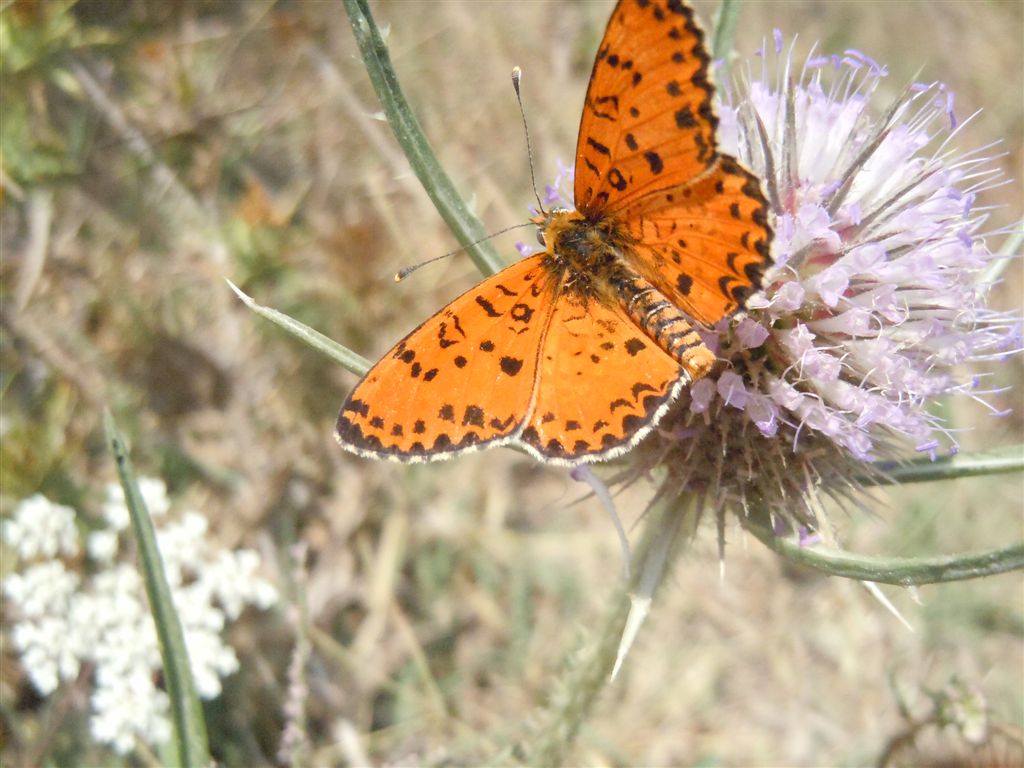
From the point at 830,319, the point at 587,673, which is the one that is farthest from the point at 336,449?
the point at 830,319

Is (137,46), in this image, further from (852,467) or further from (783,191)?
(852,467)

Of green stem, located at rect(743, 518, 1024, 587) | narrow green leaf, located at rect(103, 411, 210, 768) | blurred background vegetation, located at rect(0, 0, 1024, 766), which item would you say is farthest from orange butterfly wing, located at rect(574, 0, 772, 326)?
blurred background vegetation, located at rect(0, 0, 1024, 766)

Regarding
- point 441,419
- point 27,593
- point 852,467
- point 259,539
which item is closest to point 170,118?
point 259,539

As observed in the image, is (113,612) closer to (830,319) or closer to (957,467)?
(830,319)

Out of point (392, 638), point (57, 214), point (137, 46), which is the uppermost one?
point (137, 46)

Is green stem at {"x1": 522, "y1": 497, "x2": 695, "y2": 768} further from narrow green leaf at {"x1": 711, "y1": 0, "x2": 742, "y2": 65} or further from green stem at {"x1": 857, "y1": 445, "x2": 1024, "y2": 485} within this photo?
narrow green leaf at {"x1": 711, "y1": 0, "x2": 742, "y2": 65}

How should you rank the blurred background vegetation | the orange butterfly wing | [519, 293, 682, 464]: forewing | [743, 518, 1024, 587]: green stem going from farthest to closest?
the blurred background vegetation → [519, 293, 682, 464]: forewing → the orange butterfly wing → [743, 518, 1024, 587]: green stem

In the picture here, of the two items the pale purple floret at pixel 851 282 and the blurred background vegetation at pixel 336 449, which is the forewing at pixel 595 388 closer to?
the pale purple floret at pixel 851 282
